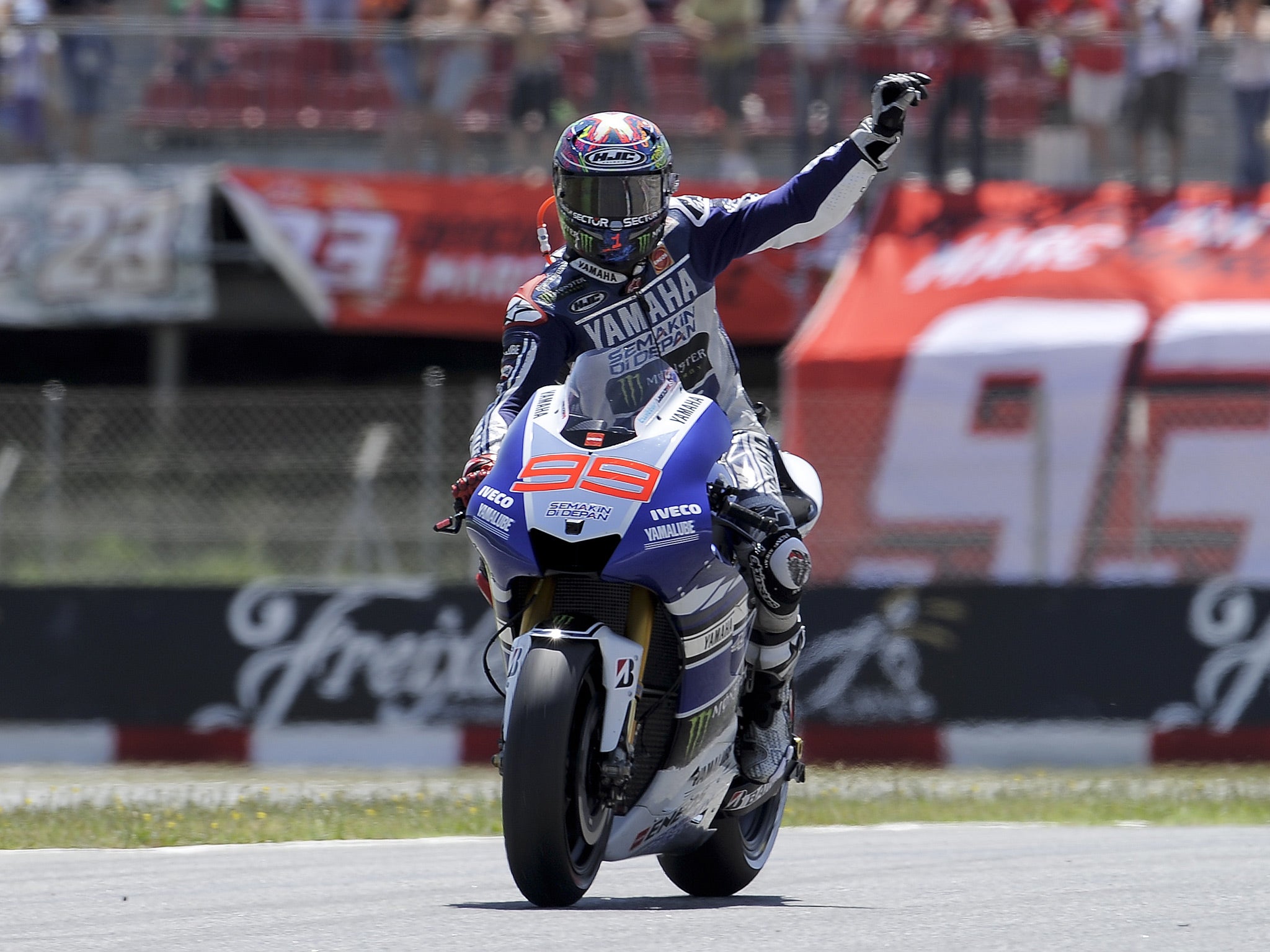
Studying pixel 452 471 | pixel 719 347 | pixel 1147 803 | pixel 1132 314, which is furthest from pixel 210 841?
pixel 1132 314

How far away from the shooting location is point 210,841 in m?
7.23

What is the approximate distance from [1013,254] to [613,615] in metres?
8.90

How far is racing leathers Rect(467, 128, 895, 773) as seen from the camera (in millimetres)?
5629

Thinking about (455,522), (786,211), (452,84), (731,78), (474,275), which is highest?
(786,211)

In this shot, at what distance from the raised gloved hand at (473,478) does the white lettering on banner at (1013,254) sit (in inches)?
334

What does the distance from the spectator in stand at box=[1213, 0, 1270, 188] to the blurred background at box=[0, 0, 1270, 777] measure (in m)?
0.03

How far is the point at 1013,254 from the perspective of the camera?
44.5ft

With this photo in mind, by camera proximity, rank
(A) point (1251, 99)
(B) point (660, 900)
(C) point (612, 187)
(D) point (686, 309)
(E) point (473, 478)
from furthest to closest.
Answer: (A) point (1251, 99), (D) point (686, 309), (B) point (660, 900), (C) point (612, 187), (E) point (473, 478)

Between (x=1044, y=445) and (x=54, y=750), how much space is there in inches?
229

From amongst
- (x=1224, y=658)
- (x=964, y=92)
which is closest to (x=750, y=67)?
(x=964, y=92)

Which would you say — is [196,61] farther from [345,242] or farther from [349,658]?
[349,658]

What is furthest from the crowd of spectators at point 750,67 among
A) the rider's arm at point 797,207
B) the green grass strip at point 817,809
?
the rider's arm at point 797,207

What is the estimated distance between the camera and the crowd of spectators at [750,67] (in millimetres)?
13953

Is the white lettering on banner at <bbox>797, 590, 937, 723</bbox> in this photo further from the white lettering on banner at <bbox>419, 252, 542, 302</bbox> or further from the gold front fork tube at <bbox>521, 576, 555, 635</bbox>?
the gold front fork tube at <bbox>521, 576, 555, 635</bbox>
